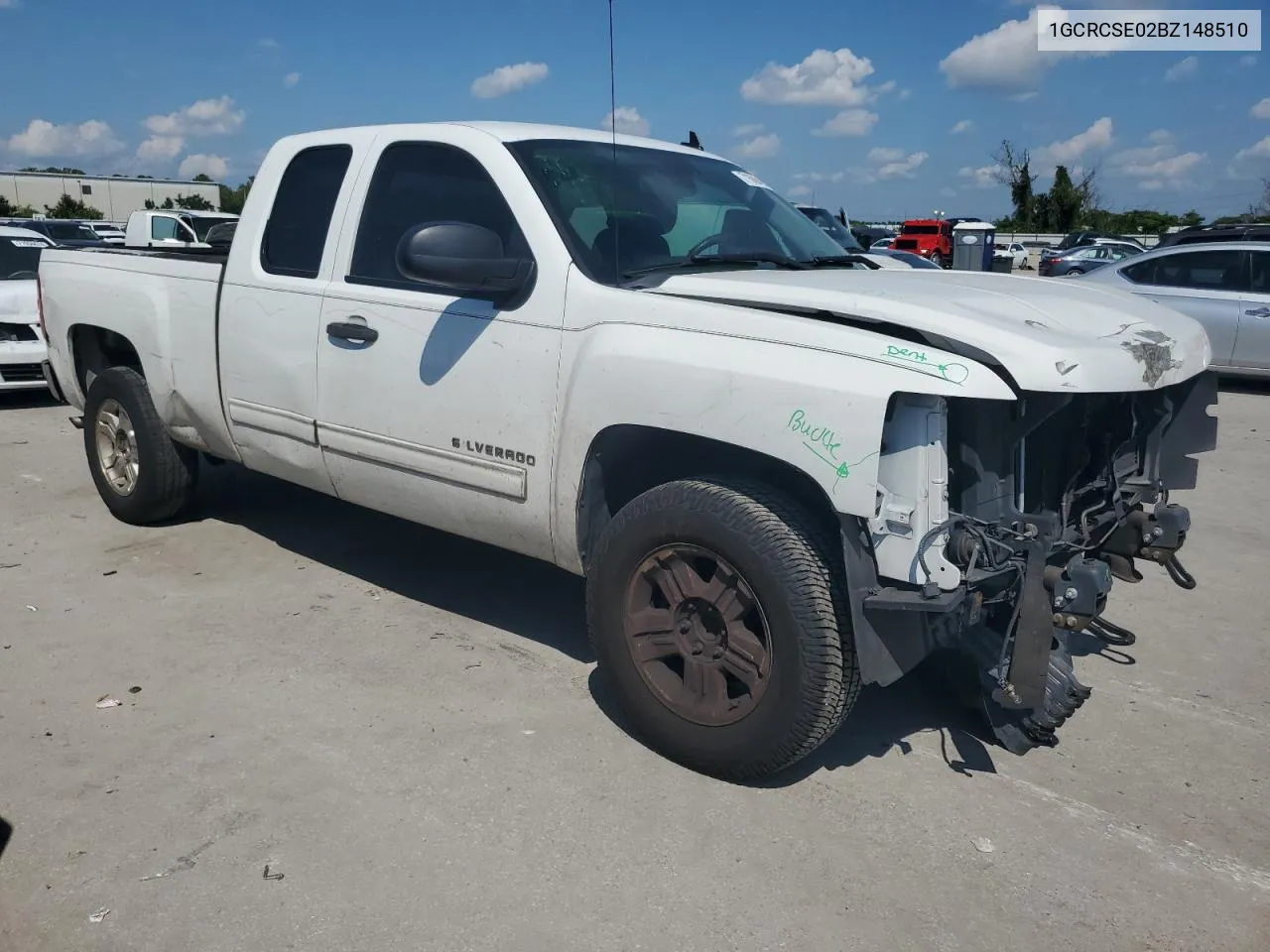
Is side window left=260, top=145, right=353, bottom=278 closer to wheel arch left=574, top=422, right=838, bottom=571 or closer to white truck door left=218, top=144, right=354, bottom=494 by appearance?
white truck door left=218, top=144, right=354, bottom=494

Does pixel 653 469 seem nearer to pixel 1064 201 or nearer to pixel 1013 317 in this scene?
pixel 1013 317

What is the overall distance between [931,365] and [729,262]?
4.21 ft

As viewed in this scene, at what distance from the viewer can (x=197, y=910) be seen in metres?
2.82

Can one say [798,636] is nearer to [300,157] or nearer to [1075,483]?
[1075,483]

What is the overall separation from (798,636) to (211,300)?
3.31 m

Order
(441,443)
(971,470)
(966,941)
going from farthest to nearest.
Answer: (441,443), (971,470), (966,941)

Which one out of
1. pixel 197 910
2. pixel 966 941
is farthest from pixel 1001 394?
pixel 197 910

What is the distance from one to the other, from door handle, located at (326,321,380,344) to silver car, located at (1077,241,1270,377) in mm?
10349

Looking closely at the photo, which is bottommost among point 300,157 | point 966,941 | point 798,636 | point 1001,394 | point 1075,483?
point 966,941

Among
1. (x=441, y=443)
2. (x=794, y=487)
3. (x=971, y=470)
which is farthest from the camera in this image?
(x=441, y=443)

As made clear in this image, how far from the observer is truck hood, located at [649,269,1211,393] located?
2.96m

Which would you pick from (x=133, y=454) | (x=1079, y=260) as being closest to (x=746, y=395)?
(x=133, y=454)

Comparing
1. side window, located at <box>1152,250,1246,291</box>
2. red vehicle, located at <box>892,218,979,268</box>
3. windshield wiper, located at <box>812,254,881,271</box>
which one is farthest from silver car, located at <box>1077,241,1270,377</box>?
red vehicle, located at <box>892,218,979,268</box>

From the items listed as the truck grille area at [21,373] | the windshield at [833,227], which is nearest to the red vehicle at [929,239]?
the windshield at [833,227]
